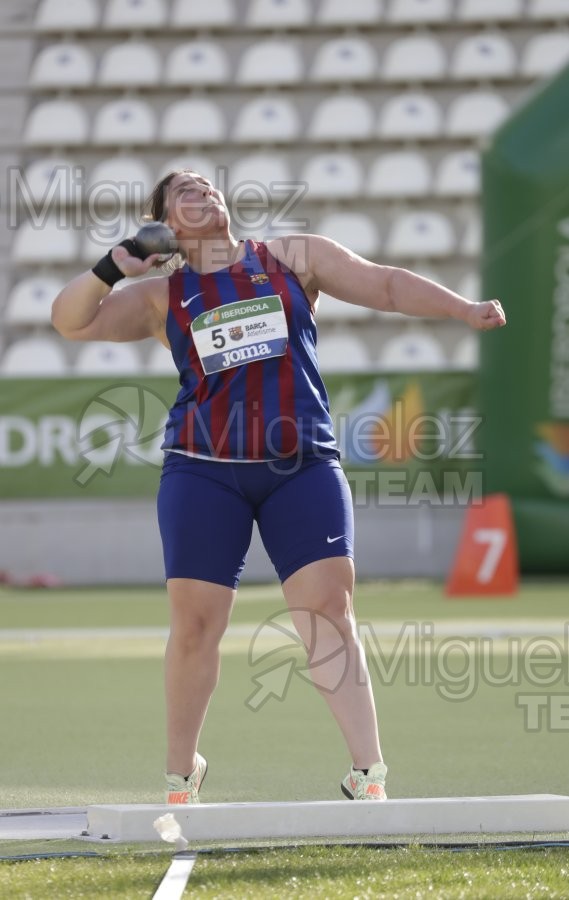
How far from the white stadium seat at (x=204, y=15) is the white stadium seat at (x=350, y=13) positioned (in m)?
1.13

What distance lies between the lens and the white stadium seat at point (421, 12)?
17594mm

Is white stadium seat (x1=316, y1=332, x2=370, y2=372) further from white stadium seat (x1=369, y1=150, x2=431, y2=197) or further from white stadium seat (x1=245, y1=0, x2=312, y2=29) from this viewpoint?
white stadium seat (x1=245, y1=0, x2=312, y2=29)

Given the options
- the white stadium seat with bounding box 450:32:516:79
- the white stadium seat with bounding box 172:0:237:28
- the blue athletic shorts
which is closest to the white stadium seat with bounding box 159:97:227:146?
the white stadium seat with bounding box 172:0:237:28

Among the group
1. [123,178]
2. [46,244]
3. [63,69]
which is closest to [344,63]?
[123,178]

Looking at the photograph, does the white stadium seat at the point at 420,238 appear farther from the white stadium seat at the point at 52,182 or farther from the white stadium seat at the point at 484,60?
the white stadium seat at the point at 52,182

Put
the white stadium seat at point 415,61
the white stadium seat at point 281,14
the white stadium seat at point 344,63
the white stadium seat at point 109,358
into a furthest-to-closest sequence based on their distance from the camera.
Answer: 1. the white stadium seat at point 281,14
2. the white stadium seat at point 344,63
3. the white stadium seat at point 415,61
4. the white stadium seat at point 109,358

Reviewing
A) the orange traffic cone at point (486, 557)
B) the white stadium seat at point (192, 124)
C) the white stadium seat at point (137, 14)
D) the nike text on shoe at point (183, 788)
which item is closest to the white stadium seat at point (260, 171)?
the white stadium seat at point (192, 124)

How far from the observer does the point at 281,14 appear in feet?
58.7

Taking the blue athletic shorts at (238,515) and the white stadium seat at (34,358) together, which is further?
the white stadium seat at (34,358)

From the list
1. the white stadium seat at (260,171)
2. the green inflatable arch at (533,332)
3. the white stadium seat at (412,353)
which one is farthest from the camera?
the white stadium seat at (260,171)

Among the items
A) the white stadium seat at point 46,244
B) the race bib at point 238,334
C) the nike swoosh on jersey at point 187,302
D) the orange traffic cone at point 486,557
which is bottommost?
the orange traffic cone at point 486,557

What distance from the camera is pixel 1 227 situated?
1758 cm

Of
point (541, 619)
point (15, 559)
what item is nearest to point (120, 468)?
point (15, 559)

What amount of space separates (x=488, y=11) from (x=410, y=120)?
1.70 m
